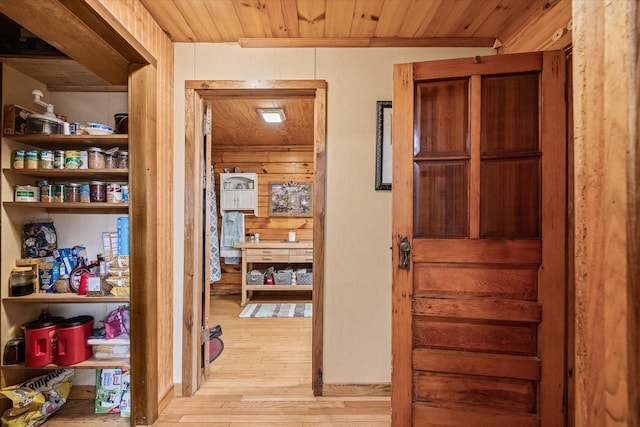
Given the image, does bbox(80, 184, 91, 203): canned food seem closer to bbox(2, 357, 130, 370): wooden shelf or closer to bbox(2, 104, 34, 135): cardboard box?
bbox(2, 104, 34, 135): cardboard box

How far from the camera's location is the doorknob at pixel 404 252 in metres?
1.53

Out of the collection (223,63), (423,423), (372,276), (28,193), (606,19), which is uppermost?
(223,63)

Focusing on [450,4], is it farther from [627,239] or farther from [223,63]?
[627,239]

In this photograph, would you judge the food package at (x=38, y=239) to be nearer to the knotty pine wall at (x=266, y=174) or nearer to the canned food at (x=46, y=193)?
the canned food at (x=46, y=193)

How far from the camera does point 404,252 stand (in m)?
1.54

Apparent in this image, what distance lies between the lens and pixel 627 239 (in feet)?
A: 1.69

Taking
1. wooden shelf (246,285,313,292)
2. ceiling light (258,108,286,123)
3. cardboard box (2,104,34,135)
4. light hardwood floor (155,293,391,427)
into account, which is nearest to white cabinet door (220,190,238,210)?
wooden shelf (246,285,313,292)

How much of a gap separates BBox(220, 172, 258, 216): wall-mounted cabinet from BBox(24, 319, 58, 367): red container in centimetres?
323

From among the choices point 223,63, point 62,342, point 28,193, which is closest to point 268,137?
point 223,63

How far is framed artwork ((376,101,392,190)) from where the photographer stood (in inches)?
79.7

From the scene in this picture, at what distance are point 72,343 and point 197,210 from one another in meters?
1.00

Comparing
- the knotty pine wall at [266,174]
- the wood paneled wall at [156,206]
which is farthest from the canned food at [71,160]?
the knotty pine wall at [266,174]

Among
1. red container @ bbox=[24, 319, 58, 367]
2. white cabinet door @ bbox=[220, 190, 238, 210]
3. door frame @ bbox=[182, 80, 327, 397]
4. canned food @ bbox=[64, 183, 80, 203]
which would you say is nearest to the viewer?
red container @ bbox=[24, 319, 58, 367]

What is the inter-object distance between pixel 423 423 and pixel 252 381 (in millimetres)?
1242
